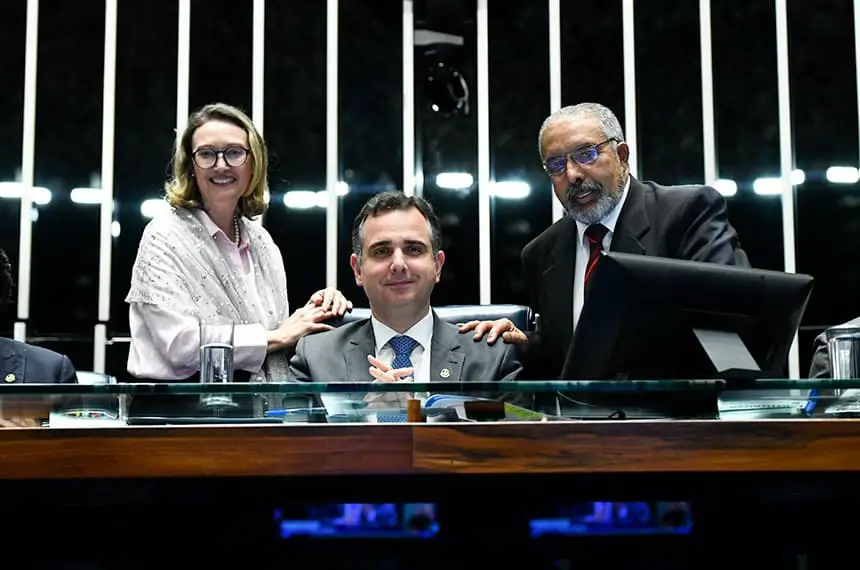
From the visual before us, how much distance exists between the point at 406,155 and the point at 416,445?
10.6 ft

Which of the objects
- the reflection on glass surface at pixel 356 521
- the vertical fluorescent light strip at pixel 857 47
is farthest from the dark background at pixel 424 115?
the reflection on glass surface at pixel 356 521

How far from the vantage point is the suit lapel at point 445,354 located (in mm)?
2148

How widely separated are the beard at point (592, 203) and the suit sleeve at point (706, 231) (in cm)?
18

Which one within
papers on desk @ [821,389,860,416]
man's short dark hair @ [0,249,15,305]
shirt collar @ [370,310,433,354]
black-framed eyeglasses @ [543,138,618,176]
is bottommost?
papers on desk @ [821,389,860,416]

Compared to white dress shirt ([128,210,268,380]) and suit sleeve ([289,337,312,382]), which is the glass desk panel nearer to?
suit sleeve ([289,337,312,382])

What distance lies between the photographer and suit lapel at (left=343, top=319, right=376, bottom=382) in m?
2.10

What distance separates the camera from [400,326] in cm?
226

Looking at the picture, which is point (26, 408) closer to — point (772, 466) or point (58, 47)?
point (772, 466)

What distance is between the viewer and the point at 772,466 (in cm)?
110

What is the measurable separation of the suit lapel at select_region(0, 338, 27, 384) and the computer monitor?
1.56 metres

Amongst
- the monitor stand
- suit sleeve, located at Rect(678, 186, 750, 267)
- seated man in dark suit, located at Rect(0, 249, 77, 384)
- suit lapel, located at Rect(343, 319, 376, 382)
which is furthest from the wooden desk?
seated man in dark suit, located at Rect(0, 249, 77, 384)

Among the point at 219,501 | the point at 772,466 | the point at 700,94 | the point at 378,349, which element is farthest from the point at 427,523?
the point at 700,94

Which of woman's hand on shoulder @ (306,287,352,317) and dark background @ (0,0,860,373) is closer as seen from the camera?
woman's hand on shoulder @ (306,287,352,317)

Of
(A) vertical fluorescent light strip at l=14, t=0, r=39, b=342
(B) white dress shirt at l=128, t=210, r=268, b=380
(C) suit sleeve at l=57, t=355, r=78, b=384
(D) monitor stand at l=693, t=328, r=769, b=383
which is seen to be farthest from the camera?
(A) vertical fluorescent light strip at l=14, t=0, r=39, b=342
